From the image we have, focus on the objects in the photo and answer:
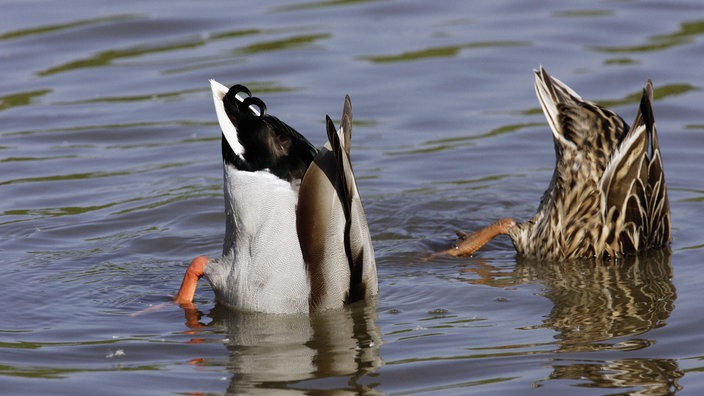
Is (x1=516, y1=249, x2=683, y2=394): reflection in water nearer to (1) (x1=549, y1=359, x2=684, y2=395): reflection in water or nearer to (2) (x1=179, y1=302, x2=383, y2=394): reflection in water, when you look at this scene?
(1) (x1=549, y1=359, x2=684, y2=395): reflection in water

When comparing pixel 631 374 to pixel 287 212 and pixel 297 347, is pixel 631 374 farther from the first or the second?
pixel 287 212

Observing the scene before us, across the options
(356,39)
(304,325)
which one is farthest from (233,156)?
(356,39)

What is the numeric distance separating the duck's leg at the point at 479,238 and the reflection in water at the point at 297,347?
123cm

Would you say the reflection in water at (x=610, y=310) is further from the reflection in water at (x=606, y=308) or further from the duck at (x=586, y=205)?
the duck at (x=586, y=205)

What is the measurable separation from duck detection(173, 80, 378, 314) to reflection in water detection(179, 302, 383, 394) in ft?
0.38

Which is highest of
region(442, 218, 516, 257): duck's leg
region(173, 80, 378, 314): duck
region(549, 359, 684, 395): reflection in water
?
region(173, 80, 378, 314): duck

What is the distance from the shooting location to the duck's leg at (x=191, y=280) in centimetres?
721

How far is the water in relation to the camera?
20.6ft

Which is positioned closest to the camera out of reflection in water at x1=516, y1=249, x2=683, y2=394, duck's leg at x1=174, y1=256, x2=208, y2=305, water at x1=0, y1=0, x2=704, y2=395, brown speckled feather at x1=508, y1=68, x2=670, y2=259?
reflection in water at x1=516, y1=249, x2=683, y2=394

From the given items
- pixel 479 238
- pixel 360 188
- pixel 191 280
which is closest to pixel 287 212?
pixel 191 280

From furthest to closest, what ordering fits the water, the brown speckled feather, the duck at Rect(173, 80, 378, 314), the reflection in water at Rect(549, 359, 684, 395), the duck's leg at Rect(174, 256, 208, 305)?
1. the brown speckled feather
2. the duck's leg at Rect(174, 256, 208, 305)
3. the duck at Rect(173, 80, 378, 314)
4. the water
5. the reflection in water at Rect(549, 359, 684, 395)

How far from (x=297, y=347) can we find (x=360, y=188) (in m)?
3.14

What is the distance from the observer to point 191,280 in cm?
725

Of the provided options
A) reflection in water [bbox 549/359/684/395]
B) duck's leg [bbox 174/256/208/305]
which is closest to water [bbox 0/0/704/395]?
reflection in water [bbox 549/359/684/395]
